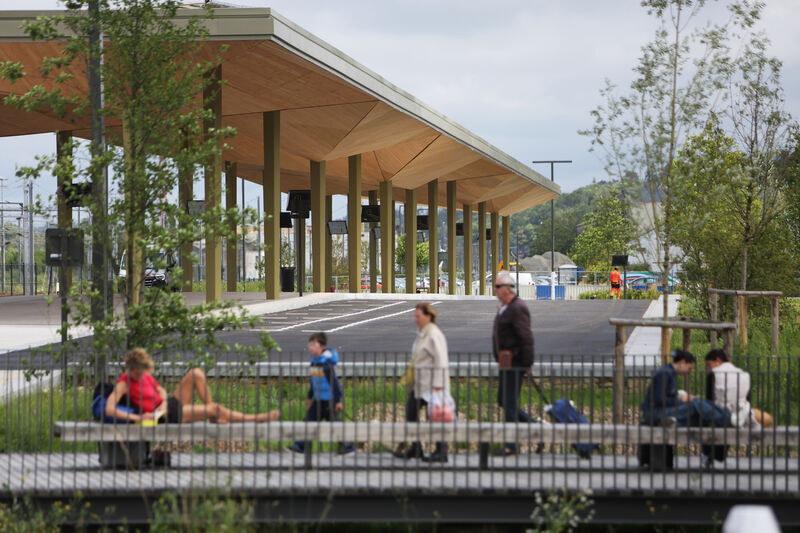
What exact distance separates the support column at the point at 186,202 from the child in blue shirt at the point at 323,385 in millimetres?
1600

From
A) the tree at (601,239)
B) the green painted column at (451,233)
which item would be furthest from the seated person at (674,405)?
the tree at (601,239)

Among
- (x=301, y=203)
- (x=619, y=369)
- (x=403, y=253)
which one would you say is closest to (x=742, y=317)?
(x=619, y=369)

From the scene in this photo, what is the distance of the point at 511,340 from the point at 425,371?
39.7 inches

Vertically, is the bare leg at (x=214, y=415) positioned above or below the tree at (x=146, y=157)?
below

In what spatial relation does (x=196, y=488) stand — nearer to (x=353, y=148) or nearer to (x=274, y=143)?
(x=274, y=143)

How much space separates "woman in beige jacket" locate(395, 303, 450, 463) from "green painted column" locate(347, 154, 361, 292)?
31.6 m

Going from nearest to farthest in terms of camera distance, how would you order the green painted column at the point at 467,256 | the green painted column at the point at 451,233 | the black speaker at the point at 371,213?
the black speaker at the point at 371,213 → the green painted column at the point at 451,233 → the green painted column at the point at 467,256

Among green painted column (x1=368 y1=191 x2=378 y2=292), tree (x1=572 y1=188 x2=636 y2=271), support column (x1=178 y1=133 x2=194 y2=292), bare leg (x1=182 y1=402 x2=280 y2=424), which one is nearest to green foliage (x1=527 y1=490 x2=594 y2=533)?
bare leg (x1=182 y1=402 x2=280 y2=424)

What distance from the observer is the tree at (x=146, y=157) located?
33.7ft

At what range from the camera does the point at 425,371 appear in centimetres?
884

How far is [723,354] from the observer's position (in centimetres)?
911

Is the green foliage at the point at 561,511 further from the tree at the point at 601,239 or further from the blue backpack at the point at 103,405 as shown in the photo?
the tree at the point at 601,239

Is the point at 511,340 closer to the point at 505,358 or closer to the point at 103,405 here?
the point at 505,358

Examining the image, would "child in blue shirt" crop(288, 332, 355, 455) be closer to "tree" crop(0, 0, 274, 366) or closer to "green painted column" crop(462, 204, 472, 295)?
"tree" crop(0, 0, 274, 366)
